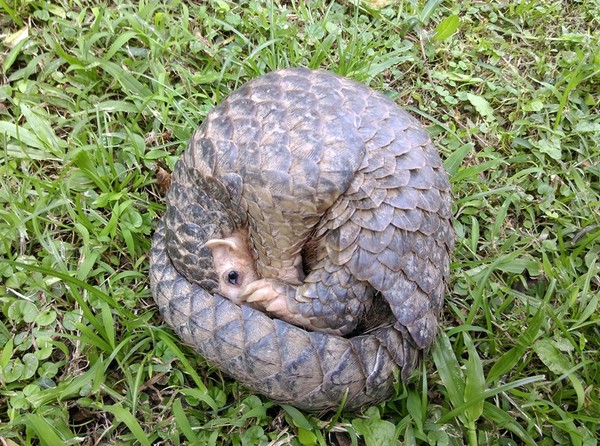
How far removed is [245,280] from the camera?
7.41 ft

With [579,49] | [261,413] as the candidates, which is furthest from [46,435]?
[579,49]

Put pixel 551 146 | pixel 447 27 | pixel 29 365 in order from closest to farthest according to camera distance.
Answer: pixel 29 365, pixel 551 146, pixel 447 27

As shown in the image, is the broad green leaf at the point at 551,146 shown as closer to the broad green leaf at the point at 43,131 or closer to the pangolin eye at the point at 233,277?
the pangolin eye at the point at 233,277

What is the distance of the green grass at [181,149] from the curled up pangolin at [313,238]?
0.86 feet

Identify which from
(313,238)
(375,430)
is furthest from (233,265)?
(375,430)

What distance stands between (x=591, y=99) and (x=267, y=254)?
2328mm

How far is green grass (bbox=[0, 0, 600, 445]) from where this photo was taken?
7.22 feet

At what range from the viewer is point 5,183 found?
8.34 ft

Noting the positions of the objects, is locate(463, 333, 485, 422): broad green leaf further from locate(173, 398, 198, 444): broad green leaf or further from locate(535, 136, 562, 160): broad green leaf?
locate(535, 136, 562, 160): broad green leaf

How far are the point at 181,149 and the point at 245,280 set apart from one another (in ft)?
2.97

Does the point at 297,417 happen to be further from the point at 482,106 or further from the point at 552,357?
the point at 482,106

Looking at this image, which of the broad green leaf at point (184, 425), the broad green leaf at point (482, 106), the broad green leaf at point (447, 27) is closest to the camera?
the broad green leaf at point (184, 425)

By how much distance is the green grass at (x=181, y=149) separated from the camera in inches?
86.7

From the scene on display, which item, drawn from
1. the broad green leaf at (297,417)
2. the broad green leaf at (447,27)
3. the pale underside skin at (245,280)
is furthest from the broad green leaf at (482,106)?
the broad green leaf at (297,417)
